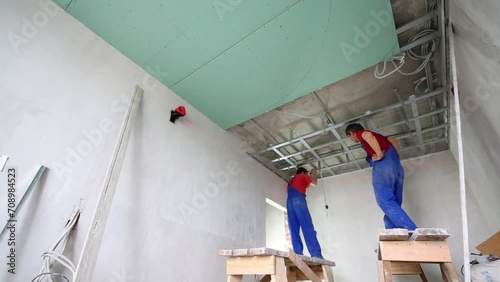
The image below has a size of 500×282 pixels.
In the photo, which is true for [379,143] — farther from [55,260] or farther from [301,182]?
[55,260]

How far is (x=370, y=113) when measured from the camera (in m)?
2.82

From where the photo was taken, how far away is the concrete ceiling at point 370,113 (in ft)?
7.16

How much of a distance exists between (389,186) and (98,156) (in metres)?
2.56

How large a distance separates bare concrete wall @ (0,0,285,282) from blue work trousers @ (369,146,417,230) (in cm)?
168

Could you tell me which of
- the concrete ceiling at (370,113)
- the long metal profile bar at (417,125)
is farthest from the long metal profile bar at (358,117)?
the long metal profile bar at (417,125)

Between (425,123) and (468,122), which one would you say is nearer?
(468,122)

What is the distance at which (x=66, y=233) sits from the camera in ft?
4.93

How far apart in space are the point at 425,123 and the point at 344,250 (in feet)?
7.08

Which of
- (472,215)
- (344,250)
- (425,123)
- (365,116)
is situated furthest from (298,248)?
(425,123)

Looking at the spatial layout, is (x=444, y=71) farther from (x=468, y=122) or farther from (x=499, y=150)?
(x=499, y=150)

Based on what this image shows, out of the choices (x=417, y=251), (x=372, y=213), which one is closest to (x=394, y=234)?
(x=417, y=251)

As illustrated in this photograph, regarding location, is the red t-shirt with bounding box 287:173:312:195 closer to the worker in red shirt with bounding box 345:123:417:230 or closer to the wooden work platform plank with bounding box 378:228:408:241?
the worker in red shirt with bounding box 345:123:417:230

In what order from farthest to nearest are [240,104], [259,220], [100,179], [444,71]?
[259,220]
[240,104]
[444,71]
[100,179]

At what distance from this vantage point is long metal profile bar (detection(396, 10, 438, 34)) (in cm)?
196
